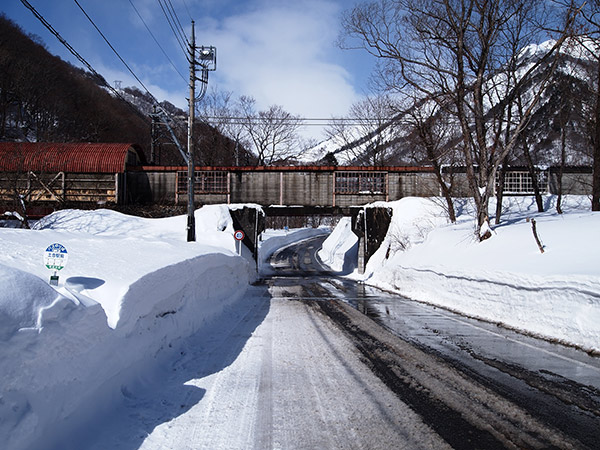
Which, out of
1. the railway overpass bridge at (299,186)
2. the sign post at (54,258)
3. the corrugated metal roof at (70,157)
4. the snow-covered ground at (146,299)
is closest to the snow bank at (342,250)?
the railway overpass bridge at (299,186)

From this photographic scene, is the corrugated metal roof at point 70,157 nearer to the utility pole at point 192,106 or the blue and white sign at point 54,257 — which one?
the utility pole at point 192,106

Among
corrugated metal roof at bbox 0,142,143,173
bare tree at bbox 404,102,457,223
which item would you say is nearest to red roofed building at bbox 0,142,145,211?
corrugated metal roof at bbox 0,142,143,173

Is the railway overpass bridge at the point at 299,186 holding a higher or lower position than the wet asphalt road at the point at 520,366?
higher

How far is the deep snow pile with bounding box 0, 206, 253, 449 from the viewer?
308 cm

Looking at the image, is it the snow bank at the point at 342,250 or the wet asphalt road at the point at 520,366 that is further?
the snow bank at the point at 342,250

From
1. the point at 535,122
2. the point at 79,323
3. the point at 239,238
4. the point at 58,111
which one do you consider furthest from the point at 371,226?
the point at 58,111

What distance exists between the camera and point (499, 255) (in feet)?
40.5

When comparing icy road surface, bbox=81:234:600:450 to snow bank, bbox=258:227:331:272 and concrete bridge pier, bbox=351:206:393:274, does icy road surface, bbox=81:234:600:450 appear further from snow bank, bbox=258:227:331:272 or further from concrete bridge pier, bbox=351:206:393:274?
snow bank, bbox=258:227:331:272

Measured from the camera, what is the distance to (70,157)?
2786 centimetres

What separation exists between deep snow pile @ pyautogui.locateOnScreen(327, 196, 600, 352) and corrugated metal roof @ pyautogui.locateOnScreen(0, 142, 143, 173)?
63.9 ft

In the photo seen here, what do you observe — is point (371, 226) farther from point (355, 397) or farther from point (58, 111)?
point (58, 111)

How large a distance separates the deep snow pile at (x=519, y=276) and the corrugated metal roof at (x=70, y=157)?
19.5 metres

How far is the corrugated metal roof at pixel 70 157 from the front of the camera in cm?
2678

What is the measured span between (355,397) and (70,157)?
2866cm
